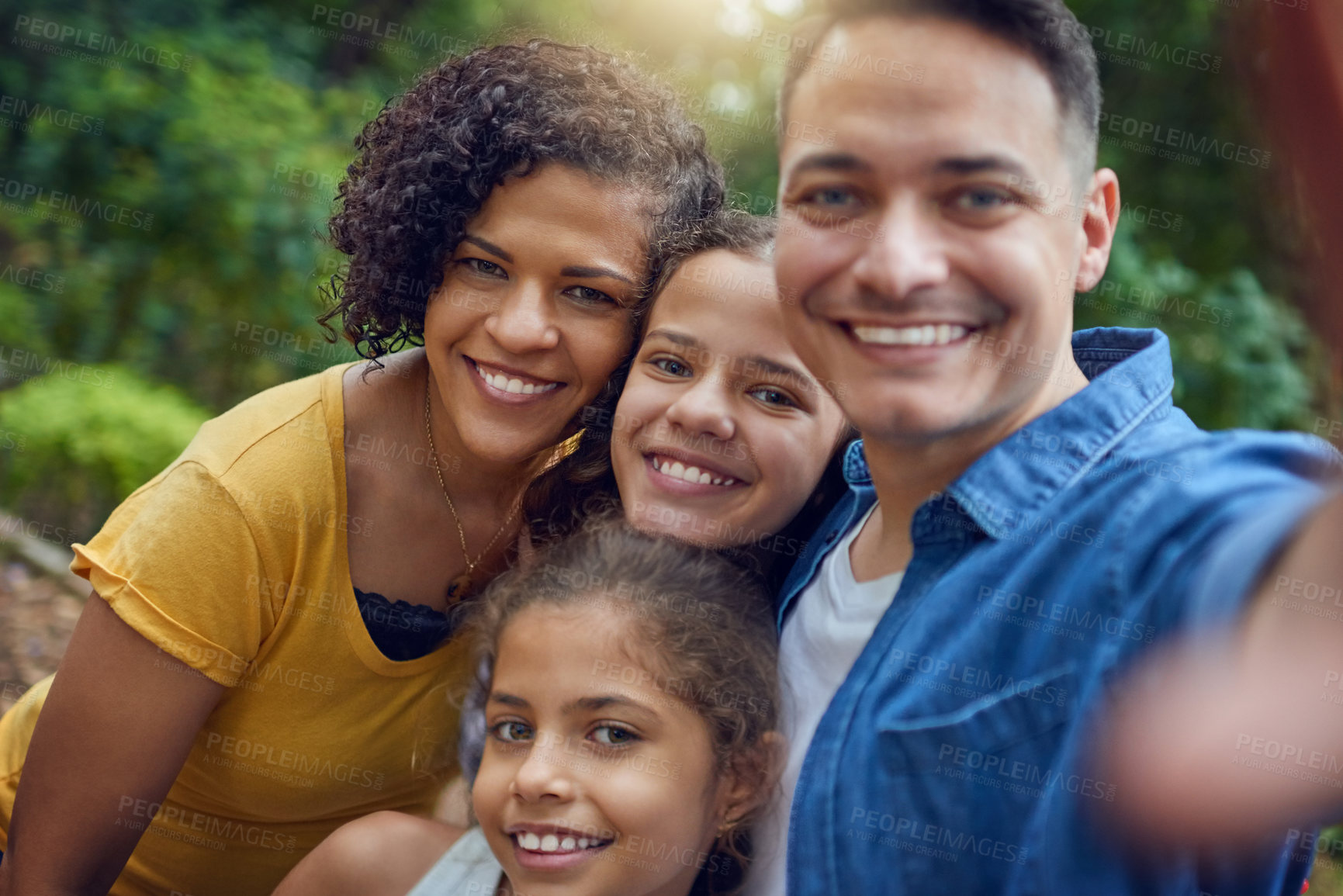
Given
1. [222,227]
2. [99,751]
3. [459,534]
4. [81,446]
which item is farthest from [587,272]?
[222,227]

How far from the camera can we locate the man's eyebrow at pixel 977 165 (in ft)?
4.47

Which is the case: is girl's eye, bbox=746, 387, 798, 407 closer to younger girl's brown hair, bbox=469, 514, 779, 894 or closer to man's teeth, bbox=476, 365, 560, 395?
younger girl's brown hair, bbox=469, 514, 779, 894

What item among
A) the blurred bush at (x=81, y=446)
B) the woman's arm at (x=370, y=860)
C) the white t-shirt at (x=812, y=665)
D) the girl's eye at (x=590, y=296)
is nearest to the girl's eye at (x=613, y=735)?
the white t-shirt at (x=812, y=665)

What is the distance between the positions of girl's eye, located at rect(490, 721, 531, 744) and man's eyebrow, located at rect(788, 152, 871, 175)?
0.97 metres

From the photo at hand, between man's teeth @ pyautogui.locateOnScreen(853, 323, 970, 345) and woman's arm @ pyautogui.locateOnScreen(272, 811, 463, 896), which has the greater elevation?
man's teeth @ pyautogui.locateOnScreen(853, 323, 970, 345)

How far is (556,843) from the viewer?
1.69 meters

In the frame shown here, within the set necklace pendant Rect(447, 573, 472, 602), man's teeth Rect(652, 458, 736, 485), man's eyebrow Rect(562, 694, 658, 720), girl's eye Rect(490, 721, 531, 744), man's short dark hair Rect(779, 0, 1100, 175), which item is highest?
man's short dark hair Rect(779, 0, 1100, 175)

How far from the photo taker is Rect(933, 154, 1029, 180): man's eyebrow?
53.6 inches

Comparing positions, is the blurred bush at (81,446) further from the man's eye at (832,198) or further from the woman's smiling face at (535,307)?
the man's eye at (832,198)

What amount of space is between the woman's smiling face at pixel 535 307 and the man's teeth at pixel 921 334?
733mm

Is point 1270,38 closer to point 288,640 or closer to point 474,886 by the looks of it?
point 474,886

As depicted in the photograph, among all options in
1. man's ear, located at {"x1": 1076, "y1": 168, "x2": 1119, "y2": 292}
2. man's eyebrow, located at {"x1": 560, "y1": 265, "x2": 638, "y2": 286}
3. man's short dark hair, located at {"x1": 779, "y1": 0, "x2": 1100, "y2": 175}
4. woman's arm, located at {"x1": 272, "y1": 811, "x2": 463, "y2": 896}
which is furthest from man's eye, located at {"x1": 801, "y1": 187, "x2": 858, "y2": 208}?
woman's arm, located at {"x1": 272, "y1": 811, "x2": 463, "y2": 896}

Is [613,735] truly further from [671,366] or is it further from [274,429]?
[274,429]

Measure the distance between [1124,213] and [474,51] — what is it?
3.86 meters
